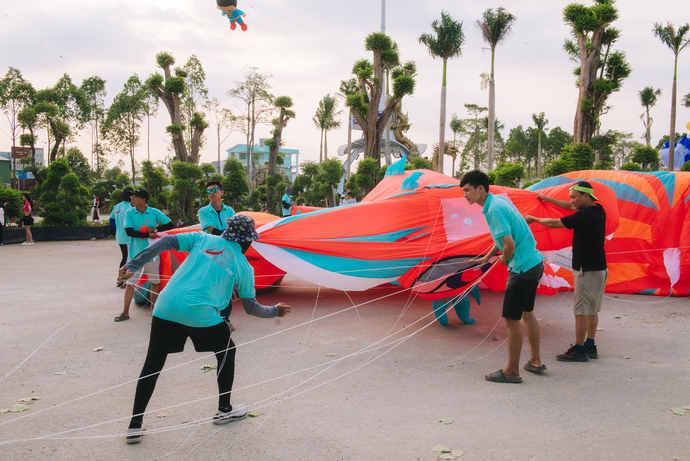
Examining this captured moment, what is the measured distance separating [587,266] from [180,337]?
339 centimetres

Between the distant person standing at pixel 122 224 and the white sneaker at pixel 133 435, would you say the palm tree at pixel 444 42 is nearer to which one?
the distant person standing at pixel 122 224

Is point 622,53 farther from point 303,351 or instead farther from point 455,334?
point 303,351

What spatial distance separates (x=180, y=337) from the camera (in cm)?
256

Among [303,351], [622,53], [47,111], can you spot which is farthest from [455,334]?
[47,111]

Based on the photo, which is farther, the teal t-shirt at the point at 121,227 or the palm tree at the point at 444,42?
the palm tree at the point at 444,42

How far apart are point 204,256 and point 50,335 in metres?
3.23

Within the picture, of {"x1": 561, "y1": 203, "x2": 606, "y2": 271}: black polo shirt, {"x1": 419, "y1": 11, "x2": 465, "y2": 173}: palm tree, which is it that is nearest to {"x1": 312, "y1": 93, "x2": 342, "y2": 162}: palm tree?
{"x1": 419, "y1": 11, "x2": 465, "y2": 173}: palm tree

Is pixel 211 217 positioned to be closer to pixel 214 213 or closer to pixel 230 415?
pixel 214 213

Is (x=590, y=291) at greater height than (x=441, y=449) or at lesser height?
greater

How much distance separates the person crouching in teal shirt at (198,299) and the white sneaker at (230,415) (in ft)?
0.08

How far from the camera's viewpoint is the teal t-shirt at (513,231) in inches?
128

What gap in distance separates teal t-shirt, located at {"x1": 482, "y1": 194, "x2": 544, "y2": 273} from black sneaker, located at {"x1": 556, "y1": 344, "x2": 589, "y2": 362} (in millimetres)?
1066

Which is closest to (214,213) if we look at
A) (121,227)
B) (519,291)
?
(121,227)

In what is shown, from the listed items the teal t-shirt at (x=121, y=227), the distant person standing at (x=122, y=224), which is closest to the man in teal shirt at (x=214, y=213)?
the distant person standing at (x=122, y=224)
